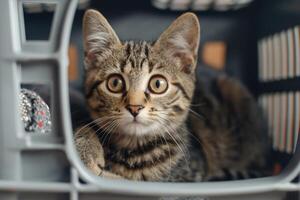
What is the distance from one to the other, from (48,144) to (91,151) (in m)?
0.16

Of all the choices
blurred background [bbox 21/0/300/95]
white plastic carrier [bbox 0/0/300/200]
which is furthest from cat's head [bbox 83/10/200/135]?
blurred background [bbox 21/0/300/95]

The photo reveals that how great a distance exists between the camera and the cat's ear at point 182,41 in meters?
0.90

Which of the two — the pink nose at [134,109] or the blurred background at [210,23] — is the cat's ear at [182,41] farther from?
the blurred background at [210,23]

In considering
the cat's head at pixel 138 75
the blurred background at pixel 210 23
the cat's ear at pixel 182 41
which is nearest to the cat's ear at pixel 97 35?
the cat's head at pixel 138 75

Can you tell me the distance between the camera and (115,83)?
0.89 m

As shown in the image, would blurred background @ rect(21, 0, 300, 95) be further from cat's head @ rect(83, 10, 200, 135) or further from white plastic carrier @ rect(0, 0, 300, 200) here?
white plastic carrier @ rect(0, 0, 300, 200)

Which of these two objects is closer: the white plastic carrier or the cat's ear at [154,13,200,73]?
the white plastic carrier

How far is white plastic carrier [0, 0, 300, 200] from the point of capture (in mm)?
712

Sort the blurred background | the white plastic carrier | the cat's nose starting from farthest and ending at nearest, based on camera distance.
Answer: the blurred background → the cat's nose → the white plastic carrier

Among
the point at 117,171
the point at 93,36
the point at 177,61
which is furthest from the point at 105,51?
the point at 117,171

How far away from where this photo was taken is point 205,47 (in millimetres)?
1421

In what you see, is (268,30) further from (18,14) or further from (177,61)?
(18,14)

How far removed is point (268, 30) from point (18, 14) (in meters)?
0.86

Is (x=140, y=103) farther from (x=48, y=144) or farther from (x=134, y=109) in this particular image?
(x=48, y=144)
